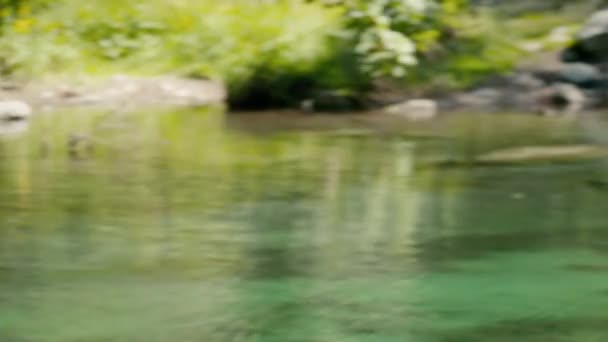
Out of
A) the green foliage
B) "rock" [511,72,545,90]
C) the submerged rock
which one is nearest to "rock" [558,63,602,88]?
"rock" [511,72,545,90]

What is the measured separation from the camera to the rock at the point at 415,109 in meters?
11.0

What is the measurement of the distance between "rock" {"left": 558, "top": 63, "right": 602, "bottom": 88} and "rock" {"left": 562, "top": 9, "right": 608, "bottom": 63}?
0.33m

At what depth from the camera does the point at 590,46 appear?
41.5 ft

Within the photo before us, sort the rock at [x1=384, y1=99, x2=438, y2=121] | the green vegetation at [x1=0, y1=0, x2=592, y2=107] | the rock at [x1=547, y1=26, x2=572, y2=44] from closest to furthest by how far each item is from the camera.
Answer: the rock at [x1=384, y1=99, x2=438, y2=121]
the green vegetation at [x1=0, y1=0, x2=592, y2=107]
the rock at [x1=547, y1=26, x2=572, y2=44]

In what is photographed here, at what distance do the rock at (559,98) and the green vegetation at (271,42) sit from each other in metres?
0.61

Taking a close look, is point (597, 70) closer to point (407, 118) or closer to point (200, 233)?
point (407, 118)

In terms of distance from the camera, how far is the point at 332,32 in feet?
39.3

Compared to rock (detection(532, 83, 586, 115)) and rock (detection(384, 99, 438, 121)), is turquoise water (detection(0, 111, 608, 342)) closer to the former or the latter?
rock (detection(384, 99, 438, 121))

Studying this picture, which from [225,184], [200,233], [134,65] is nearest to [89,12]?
[134,65]

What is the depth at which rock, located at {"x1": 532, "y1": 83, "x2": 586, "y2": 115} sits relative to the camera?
11.8 metres

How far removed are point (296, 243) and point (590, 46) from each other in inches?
335

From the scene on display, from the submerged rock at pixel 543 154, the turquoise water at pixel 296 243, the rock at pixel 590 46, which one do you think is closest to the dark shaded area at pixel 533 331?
the turquoise water at pixel 296 243

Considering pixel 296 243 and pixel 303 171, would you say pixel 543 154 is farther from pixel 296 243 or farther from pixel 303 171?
pixel 296 243

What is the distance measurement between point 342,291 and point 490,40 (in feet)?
30.5
